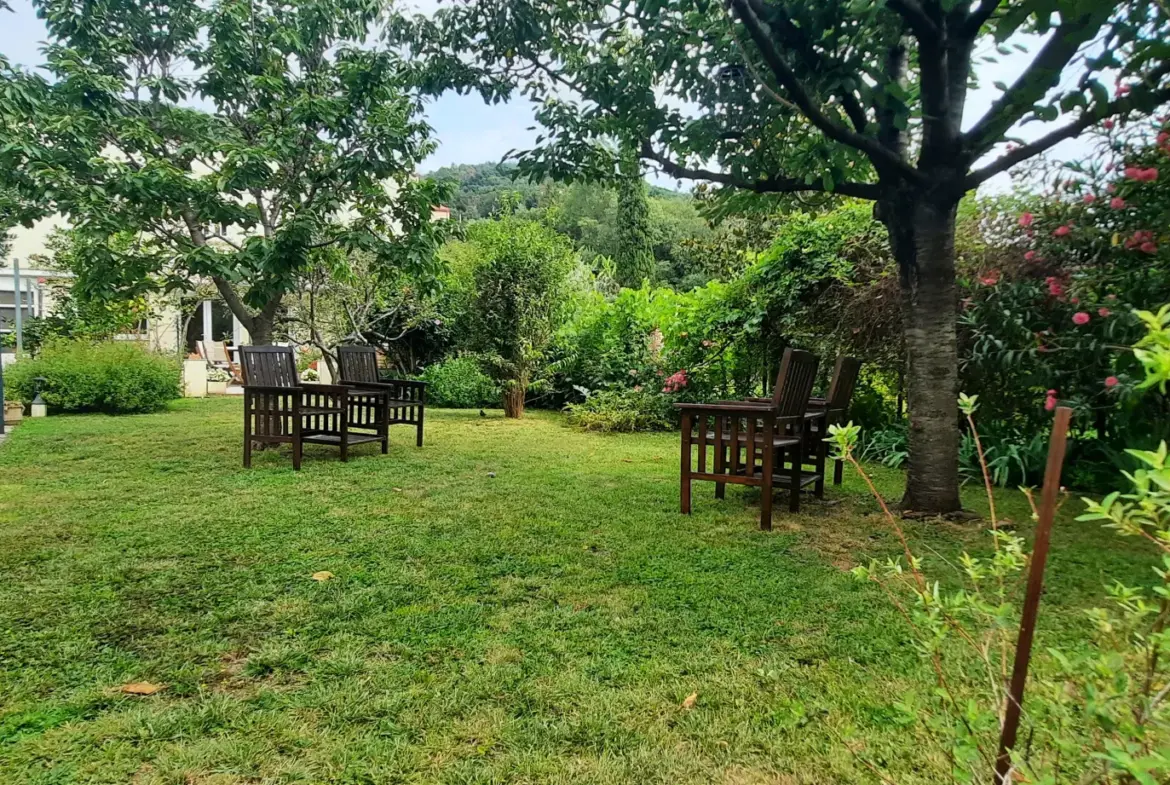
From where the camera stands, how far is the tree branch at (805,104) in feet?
10.4

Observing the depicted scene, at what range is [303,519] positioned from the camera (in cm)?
386

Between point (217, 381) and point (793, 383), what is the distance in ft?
47.5

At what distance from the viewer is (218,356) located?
19.3 metres

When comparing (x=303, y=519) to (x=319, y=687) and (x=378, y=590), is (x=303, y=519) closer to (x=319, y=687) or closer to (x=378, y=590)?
(x=378, y=590)

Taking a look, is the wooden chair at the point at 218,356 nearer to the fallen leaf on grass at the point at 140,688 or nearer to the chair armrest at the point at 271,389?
the chair armrest at the point at 271,389

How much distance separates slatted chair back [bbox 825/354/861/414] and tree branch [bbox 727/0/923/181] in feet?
4.54

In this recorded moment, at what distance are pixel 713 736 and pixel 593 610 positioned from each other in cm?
90

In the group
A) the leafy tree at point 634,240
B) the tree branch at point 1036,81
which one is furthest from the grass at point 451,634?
the leafy tree at point 634,240

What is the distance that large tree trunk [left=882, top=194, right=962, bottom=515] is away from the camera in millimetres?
3822

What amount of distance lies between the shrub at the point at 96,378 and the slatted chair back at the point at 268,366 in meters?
5.15

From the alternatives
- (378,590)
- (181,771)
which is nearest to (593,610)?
(378,590)

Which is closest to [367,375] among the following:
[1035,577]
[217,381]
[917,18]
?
[917,18]

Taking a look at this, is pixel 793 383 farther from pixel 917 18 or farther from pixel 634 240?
pixel 634 240

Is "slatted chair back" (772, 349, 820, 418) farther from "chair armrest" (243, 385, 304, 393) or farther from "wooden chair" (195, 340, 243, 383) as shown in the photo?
"wooden chair" (195, 340, 243, 383)
